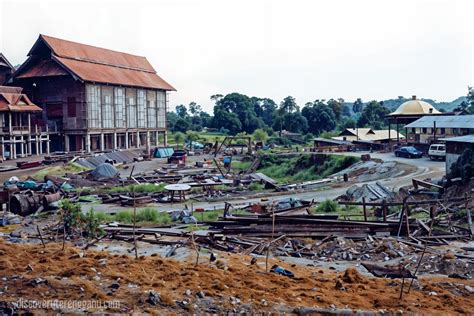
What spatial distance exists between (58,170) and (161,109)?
105 feet

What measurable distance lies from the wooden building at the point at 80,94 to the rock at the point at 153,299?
49.2 meters

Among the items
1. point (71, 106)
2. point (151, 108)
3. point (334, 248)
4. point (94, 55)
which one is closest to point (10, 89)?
point (71, 106)

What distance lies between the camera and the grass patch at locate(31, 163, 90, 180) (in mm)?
41216

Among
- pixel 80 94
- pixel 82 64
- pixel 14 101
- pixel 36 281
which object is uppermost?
pixel 82 64

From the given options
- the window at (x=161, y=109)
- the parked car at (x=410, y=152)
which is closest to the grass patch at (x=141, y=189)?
the parked car at (x=410, y=152)

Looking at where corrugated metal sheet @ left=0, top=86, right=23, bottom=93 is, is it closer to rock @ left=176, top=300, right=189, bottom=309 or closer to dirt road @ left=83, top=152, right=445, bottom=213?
dirt road @ left=83, top=152, right=445, bottom=213

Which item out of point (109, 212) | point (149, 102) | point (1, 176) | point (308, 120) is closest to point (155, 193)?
point (109, 212)

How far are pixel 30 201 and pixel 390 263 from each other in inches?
688

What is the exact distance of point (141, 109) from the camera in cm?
6950

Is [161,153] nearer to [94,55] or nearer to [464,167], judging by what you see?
[94,55]

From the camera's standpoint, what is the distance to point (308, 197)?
29.6 meters

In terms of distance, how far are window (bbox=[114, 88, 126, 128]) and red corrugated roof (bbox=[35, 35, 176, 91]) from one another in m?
1.16

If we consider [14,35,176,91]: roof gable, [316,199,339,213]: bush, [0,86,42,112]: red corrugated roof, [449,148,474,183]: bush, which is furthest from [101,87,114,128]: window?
[449,148,474,183]: bush

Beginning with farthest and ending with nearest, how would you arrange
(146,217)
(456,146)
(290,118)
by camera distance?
(290,118)
(456,146)
(146,217)
